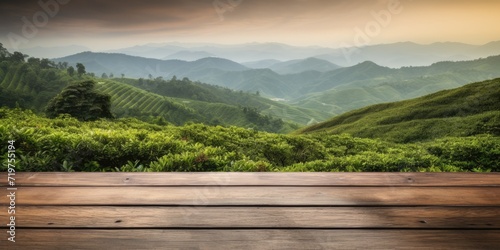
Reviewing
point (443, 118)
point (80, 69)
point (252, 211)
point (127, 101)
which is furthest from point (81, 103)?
A: point (80, 69)

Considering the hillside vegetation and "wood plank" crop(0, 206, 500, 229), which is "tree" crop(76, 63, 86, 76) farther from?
"wood plank" crop(0, 206, 500, 229)

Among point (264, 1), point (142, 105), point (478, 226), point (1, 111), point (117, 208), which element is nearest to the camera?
point (478, 226)

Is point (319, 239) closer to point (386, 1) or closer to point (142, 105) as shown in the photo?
point (386, 1)

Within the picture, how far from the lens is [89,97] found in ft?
86.9

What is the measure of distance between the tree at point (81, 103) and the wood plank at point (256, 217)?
24948mm

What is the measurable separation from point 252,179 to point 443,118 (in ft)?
70.1

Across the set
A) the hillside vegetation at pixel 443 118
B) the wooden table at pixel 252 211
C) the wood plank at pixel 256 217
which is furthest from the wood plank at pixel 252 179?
the hillside vegetation at pixel 443 118

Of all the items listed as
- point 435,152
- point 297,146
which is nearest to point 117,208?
point 297,146

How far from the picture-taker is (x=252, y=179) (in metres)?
2.21

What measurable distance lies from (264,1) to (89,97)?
24554mm

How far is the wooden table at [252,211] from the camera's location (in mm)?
1392

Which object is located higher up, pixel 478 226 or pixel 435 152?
pixel 478 226

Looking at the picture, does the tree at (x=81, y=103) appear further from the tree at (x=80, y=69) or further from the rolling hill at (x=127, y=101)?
the tree at (x=80, y=69)

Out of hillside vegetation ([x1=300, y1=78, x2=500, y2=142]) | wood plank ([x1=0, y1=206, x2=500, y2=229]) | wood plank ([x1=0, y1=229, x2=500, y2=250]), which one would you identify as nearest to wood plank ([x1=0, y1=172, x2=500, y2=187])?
wood plank ([x1=0, y1=206, x2=500, y2=229])
